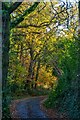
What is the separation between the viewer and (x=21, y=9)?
734cm

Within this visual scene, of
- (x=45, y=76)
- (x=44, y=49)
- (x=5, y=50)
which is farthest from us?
(x=45, y=76)

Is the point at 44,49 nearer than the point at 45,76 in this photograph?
Yes

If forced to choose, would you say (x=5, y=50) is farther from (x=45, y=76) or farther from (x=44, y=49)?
(x=45, y=76)


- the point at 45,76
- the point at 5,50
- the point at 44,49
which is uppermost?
the point at 44,49

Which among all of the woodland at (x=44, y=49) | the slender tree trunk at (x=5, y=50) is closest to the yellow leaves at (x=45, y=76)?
the woodland at (x=44, y=49)

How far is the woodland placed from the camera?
5.12m

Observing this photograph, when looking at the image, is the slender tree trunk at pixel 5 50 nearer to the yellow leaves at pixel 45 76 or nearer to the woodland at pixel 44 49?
the woodland at pixel 44 49

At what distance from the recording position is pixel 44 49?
11.7 metres

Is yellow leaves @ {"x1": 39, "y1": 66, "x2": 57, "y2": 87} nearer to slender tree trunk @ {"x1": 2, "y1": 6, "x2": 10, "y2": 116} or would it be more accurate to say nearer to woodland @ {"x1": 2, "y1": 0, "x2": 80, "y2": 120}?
woodland @ {"x1": 2, "y1": 0, "x2": 80, "y2": 120}

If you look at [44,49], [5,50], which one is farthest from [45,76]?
[5,50]

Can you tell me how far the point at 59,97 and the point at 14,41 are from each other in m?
1.98

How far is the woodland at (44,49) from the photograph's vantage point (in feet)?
16.8

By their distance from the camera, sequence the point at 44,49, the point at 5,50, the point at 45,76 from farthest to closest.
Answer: the point at 45,76, the point at 44,49, the point at 5,50

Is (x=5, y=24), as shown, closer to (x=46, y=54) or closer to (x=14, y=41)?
(x=14, y=41)
